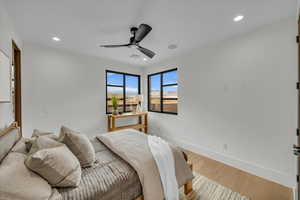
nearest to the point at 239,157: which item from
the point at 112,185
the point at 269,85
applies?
the point at 269,85

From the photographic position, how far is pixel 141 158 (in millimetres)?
1412

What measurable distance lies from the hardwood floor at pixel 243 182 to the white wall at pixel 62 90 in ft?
9.57

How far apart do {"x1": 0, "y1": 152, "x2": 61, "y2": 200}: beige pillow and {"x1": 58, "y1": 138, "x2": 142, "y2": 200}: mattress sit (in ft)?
0.51

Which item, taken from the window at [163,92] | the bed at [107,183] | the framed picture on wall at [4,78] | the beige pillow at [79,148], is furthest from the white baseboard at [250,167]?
the framed picture on wall at [4,78]

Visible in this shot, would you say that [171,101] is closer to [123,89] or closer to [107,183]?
[123,89]

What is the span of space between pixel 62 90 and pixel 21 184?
287 centimetres

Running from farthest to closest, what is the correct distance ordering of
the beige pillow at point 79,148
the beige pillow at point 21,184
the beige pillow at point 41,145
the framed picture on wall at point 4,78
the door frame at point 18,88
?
the door frame at point 18,88 < the framed picture on wall at point 4,78 < the beige pillow at point 79,148 < the beige pillow at point 41,145 < the beige pillow at point 21,184

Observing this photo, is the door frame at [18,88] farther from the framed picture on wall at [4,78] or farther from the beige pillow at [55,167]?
the beige pillow at [55,167]

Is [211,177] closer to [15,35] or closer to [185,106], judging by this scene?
[185,106]

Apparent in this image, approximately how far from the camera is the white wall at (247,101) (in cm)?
194

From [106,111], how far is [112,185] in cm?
303

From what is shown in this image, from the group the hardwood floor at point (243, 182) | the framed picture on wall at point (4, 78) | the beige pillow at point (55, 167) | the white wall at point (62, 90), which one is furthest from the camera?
the white wall at point (62, 90)

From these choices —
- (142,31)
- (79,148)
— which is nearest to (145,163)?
(79,148)

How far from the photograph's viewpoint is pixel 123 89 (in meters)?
4.44
